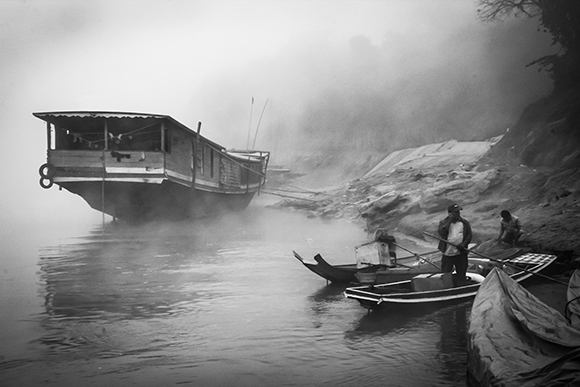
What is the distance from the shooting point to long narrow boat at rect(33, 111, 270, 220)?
63.1 ft

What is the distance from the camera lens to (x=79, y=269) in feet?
41.1

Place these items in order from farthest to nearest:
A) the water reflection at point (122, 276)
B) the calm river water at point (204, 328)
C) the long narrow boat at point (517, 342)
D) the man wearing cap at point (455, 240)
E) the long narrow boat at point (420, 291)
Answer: the water reflection at point (122, 276)
the man wearing cap at point (455, 240)
the long narrow boat at point (420, 291)
the calm river water at point (204, 328)
the long narrow boat at point (517, 342)

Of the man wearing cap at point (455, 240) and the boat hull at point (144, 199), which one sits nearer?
the man wearing cap at point (455, 240)

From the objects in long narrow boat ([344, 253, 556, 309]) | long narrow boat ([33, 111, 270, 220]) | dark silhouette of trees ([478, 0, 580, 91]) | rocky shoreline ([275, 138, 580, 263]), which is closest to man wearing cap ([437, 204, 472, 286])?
long narrow boat ([344, 253, 556, 309])

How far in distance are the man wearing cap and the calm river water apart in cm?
68

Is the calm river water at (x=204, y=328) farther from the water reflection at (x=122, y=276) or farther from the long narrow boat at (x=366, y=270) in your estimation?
the long narrow boat at (x=366, y=270)

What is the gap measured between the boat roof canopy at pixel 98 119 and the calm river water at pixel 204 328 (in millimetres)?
6117

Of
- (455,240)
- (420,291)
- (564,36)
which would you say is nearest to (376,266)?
(420,291)

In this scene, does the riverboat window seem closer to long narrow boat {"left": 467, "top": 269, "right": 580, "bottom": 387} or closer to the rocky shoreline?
the rocky shoreline

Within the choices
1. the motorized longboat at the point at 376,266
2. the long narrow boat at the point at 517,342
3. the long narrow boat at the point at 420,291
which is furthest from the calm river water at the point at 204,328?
the long narrow boat at the point at 517,342

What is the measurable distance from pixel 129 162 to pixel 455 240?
46.8ft

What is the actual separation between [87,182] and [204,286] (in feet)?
35.8

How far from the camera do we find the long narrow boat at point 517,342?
427cm

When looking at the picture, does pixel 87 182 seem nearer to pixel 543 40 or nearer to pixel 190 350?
pixel 190 350
